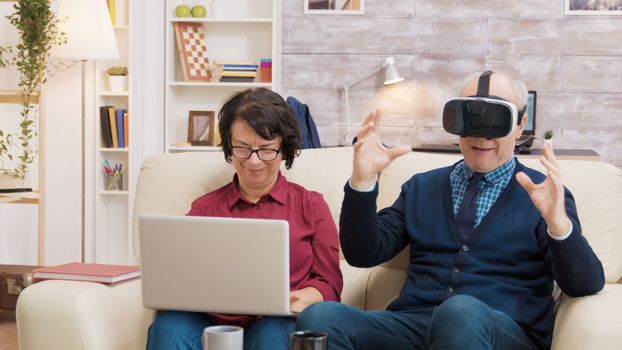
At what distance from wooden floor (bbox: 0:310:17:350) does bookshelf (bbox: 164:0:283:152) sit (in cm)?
145

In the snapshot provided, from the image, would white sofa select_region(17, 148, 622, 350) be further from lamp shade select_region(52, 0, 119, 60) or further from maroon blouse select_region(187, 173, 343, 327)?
lamp shade select_region(52, 0, 119, 60)

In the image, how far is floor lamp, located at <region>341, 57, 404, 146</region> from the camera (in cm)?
512

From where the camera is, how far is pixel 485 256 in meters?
2.11

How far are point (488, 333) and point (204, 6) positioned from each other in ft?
12.7

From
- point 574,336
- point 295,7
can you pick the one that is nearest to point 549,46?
point 295,7

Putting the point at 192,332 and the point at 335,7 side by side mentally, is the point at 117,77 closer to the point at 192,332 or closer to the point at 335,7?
the point at 335,7

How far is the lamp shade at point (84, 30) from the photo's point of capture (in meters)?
4.45

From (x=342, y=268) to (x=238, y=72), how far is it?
114 inches

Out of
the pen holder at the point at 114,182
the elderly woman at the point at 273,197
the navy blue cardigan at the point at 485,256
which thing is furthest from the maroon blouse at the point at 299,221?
the pen holder at the point at 114,182

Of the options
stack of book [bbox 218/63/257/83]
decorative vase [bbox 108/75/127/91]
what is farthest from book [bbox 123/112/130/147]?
stack of book [bbox 218/63/257/83]

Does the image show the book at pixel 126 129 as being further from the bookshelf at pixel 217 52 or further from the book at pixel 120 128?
the bookshelf at pixel 217 52

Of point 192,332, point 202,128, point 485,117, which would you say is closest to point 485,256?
→ point 485,117

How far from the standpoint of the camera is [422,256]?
2217 millimetres

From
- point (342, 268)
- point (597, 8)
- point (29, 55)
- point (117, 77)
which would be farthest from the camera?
point (597, 8)
